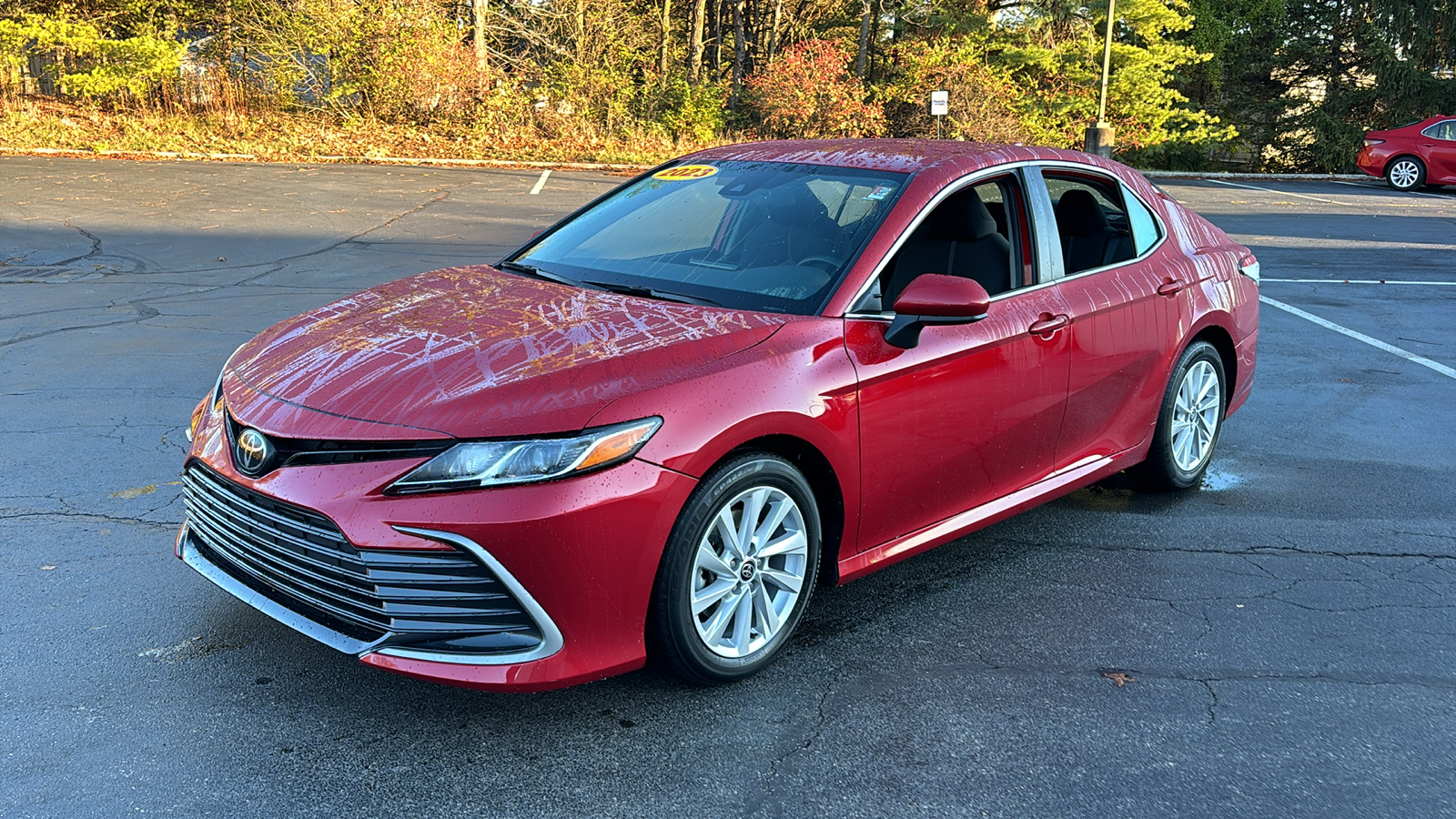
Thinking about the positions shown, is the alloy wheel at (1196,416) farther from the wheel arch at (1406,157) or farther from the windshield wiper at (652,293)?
the wheel arch at (1406,157)

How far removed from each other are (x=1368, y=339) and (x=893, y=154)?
20.4 ft

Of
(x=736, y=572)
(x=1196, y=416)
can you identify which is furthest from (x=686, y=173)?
(x=1196, y=416)

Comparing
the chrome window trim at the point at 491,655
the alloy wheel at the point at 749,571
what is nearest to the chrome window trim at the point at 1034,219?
the alloy wheel at the point at 749,571

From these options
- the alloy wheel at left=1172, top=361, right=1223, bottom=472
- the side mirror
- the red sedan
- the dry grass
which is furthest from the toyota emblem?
the dry grass

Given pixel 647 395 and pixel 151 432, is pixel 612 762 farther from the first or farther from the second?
pixel 151 432

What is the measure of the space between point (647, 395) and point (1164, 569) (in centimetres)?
248

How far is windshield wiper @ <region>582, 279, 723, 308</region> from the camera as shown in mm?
3861

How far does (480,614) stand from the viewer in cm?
303

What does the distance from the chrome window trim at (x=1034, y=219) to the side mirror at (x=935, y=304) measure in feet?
0.27

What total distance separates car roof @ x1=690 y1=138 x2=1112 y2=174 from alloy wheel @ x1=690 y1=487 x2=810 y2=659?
4.97 feet

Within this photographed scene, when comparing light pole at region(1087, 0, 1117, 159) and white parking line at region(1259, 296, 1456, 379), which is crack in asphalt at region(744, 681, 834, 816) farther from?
light pole at region(1087, 0, 1117, 159)

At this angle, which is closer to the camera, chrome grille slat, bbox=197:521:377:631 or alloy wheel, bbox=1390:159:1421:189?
chrome grille slat, bbox=197:521:377:631

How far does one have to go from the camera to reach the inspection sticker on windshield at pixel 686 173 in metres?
4.82

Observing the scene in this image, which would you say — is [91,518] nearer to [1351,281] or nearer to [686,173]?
[686,173]
